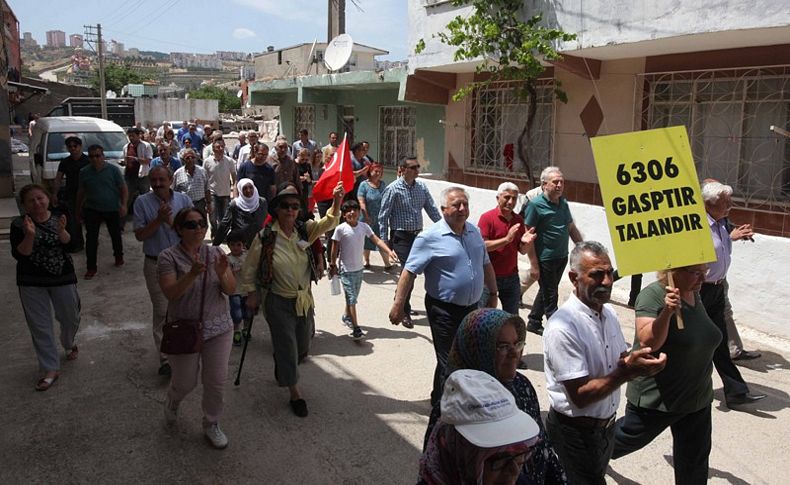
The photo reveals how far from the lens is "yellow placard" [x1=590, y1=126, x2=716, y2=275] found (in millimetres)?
3104

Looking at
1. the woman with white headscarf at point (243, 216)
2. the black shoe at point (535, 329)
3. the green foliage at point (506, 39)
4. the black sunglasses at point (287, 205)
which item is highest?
the green foliage at point (506, 39)

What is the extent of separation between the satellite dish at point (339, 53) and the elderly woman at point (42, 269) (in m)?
11.0

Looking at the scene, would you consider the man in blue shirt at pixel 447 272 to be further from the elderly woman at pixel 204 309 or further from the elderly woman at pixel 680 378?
the elderly woman at pixel 680 378

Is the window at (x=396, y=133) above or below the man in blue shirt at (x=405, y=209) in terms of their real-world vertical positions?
above

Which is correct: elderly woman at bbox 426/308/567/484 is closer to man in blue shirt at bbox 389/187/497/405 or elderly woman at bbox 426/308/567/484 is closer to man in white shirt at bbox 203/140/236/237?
man in blue shirt at bbox 389/187/497/405

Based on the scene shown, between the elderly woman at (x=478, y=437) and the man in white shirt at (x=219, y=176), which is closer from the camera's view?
the elderly woman at (x=478, y=437)

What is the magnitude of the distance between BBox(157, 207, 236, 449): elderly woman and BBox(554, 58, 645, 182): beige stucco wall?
7.05 metres

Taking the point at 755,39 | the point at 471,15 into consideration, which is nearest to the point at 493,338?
the point at 755,39

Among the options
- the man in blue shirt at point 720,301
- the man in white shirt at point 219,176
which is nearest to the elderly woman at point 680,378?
the man in blue shirt at point 720,301

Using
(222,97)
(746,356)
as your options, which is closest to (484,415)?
(746,356)

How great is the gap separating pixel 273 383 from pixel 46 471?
1.83 m

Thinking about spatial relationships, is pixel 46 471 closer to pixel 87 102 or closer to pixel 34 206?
pixel 34 206

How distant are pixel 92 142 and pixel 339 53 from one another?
232 inches

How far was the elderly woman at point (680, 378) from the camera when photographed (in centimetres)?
326
